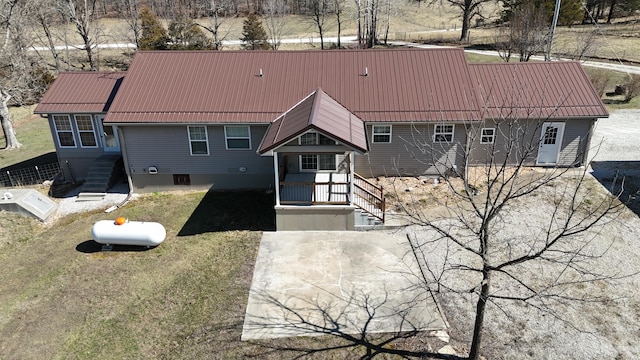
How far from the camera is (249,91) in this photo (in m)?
17.8

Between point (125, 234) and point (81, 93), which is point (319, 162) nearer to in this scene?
point (125, 234)

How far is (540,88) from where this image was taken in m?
18.6

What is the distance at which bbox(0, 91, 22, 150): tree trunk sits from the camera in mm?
24062

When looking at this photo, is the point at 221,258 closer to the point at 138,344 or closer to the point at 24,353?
the point at 138,344

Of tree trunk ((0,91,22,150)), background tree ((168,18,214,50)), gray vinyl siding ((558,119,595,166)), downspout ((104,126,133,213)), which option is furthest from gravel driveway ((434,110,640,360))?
background tree ((168,18,214,50))

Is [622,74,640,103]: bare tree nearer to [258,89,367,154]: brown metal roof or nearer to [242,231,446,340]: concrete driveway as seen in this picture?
[258,89,367,154]: brown metal roof

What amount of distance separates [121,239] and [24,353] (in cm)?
421

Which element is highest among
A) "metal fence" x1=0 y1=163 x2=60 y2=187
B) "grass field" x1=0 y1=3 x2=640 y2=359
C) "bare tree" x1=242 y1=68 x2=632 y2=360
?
"bare tree" x1=242 y1=68 x2=632 y2=360

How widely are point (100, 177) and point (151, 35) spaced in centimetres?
2715

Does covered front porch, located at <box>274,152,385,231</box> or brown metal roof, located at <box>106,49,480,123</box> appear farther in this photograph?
brown metal roof, located at <box>106,49,480,123</box>

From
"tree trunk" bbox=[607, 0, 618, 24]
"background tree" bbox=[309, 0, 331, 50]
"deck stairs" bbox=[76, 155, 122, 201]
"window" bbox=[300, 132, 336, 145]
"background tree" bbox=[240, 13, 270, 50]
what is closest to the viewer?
"window" bbox=[300, 132, 336, 145]

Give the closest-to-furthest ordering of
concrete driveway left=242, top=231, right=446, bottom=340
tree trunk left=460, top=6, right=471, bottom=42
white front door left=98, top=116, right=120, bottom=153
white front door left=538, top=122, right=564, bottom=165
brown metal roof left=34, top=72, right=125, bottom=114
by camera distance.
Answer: concrete driveway left=242, top=231, right=446, bottom=340 < brown metal roof left=34, top=72, right=125, bottom=114 < white front door left=538, top=122, right=564, bottom=165 < white front door left=98, top=116, right=120, bottom=153 < tree trunk left=460, top=6, right=471, bottom=42

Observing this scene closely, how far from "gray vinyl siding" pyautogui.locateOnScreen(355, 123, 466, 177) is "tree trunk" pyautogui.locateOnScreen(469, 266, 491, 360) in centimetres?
898

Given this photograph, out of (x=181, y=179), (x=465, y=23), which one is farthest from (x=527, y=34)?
(x=181, y=179)
